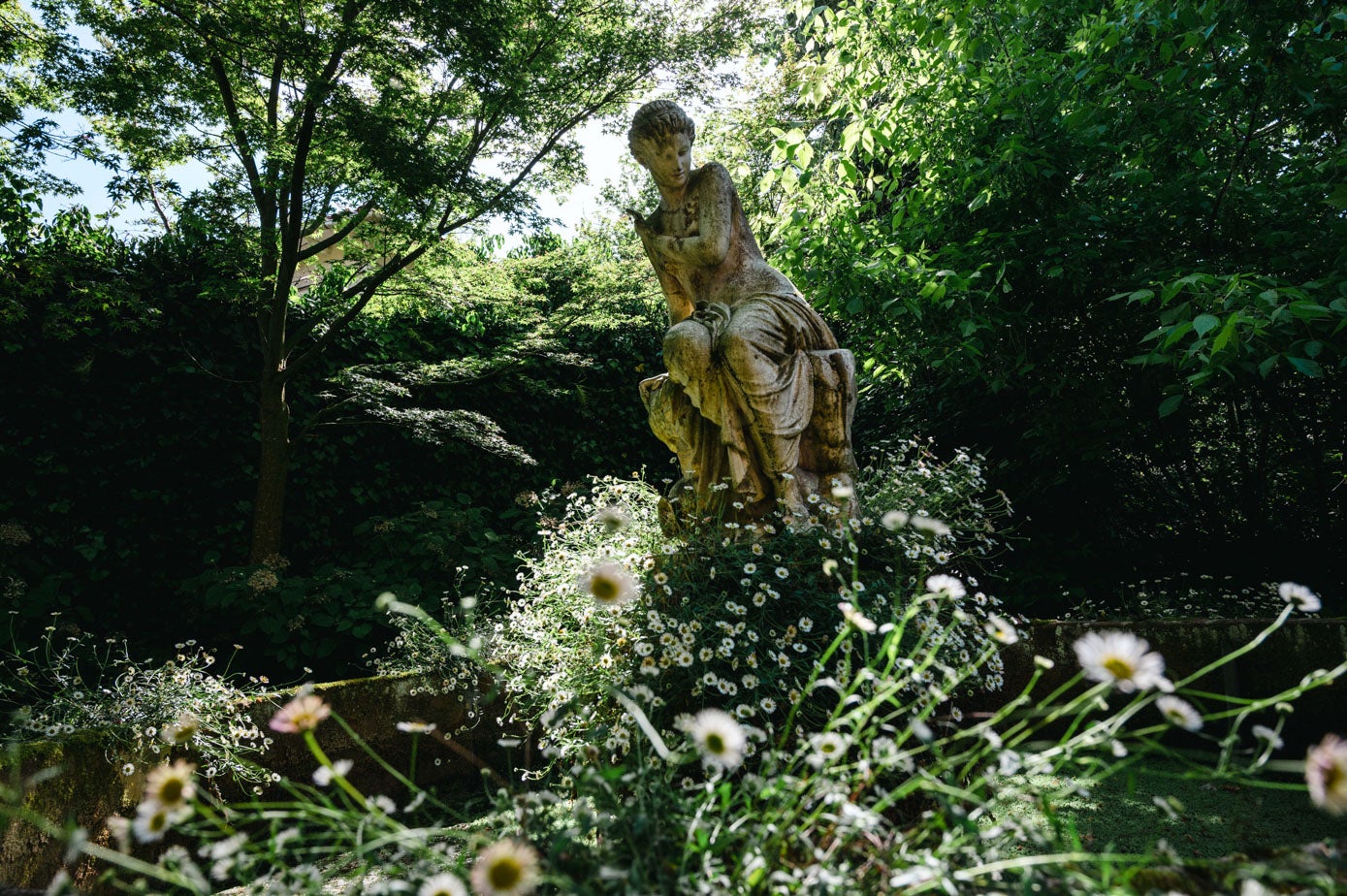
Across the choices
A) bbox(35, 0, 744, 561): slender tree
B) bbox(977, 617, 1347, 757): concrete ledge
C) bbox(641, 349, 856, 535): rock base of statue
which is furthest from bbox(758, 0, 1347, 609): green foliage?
bbox(35, 0, 744, 561): slender tree

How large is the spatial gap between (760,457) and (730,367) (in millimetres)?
360

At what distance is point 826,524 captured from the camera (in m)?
2.59

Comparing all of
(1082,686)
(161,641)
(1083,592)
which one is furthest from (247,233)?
(1083,592)

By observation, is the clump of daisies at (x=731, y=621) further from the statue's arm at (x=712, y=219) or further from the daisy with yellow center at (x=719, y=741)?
the statue's arm at (x=712, y=219)

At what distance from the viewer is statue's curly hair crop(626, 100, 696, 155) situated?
9.78ft

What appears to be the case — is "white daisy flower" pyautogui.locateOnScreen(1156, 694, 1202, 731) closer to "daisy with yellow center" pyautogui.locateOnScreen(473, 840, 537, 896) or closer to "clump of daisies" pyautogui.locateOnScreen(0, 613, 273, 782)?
"daisy with yellow center" pyautogui.locateOnScreen(473, 840, 537, 896)

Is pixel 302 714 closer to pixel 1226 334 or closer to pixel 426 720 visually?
pixel 426 720

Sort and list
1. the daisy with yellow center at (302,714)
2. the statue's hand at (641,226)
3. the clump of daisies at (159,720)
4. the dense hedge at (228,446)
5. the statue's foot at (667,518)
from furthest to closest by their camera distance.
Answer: the dense hedge at (228,446) < the statue's hand at (641,226) < the statue's foot at (667,518) < the clump of daisies at (159,720) < the daisy with yellow center at (302,714)

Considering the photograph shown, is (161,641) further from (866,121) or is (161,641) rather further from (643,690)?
(866,121)

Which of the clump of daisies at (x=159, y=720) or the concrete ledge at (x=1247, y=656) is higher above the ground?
the clump of daisies at (x=159, y=720)

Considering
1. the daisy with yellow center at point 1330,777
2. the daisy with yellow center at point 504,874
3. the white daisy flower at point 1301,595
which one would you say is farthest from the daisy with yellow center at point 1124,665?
the daisy with yellow center at point 504,874

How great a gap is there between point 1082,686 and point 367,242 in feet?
15.8

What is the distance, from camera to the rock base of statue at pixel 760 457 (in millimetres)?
2807

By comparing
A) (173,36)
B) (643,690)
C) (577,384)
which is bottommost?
(643,690)
